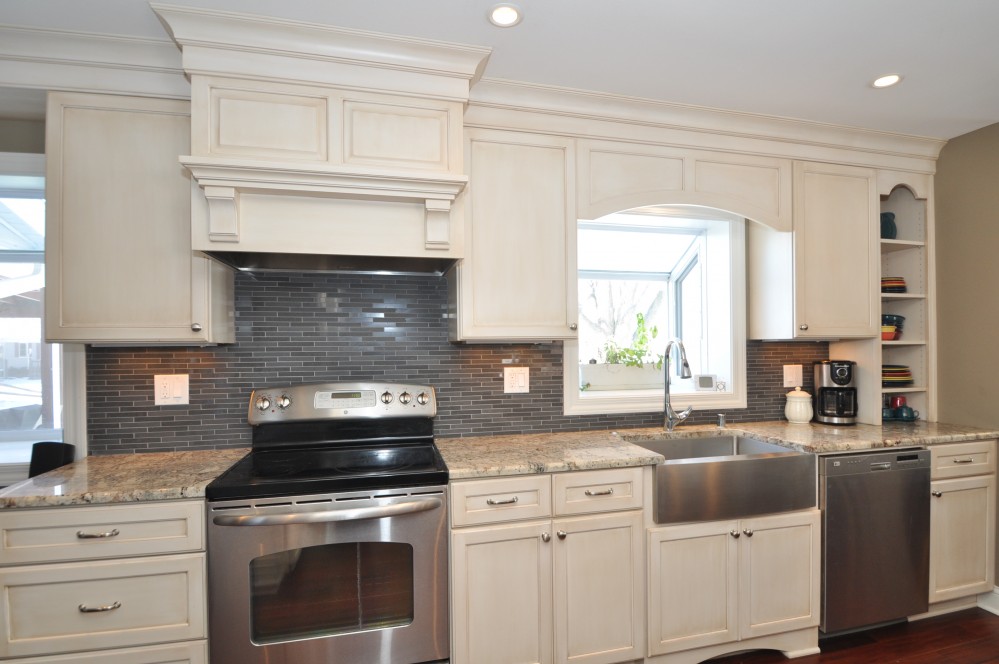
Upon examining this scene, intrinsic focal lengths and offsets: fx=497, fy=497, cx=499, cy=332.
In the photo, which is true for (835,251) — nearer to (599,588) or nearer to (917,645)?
(917,645)

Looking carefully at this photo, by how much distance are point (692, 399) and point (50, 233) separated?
117 inches

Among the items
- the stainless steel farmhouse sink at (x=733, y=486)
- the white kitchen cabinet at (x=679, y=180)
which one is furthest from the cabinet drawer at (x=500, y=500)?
the white kitchen cabinet at (x=679, y=180)

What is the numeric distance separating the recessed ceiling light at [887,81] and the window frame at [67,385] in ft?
11.7

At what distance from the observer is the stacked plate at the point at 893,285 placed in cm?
287

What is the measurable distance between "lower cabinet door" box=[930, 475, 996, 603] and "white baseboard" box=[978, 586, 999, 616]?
0.05 metres

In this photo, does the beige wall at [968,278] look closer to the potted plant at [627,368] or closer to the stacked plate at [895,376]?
the stacked plate at [895,376]

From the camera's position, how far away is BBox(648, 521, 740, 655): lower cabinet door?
6.56 feet

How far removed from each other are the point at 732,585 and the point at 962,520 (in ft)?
4.54

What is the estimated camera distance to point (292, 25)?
69.2 inches

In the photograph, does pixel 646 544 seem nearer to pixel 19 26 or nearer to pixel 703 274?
pixel 703 274

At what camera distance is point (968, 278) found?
8.92ft

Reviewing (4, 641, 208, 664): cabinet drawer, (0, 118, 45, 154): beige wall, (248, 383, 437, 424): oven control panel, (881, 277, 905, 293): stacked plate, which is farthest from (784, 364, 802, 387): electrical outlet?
(0, 118, 45, 154): beige wall

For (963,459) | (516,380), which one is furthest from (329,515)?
(963,459)

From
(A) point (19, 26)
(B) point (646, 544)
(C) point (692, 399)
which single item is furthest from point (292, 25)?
(C) point (692, 399)
